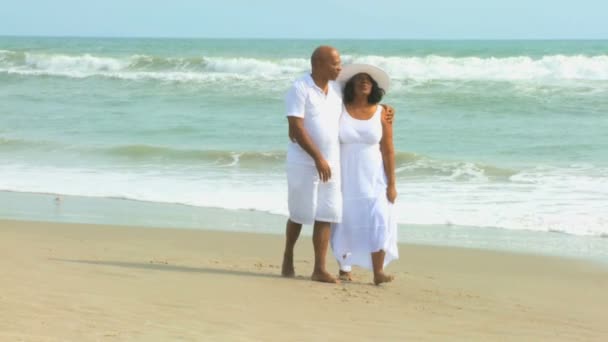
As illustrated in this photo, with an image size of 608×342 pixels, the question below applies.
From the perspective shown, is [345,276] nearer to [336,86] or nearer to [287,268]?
[287,268]

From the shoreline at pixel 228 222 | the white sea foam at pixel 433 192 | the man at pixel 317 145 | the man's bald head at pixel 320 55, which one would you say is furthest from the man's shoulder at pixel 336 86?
the white sea foam at pixel 433 192

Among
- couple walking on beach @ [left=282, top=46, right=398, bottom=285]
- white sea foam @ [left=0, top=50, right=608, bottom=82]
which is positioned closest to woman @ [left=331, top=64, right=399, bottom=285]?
couple walking on beach @ [left=282, top=46, right=398, bottom=285]

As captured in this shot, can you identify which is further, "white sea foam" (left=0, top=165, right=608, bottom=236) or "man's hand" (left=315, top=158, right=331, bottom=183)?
"white sea foam" (left=0, top=165, right=608, bottom=236)

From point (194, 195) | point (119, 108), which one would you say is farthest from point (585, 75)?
point (194, 195)

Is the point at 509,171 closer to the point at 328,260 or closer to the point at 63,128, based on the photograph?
the point at 328,260

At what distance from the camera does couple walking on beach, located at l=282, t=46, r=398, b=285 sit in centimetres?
592

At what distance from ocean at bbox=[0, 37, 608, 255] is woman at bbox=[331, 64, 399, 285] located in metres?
2.92

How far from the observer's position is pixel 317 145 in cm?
592

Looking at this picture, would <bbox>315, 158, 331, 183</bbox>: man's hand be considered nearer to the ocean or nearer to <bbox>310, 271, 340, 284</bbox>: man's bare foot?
<bbox>310, 271, 340, 284</bbox>: man's bare foot

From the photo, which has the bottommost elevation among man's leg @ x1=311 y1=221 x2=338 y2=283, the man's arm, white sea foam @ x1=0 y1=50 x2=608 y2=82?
white sea foam @ x1=0 y1=50 x2=608 y2=82

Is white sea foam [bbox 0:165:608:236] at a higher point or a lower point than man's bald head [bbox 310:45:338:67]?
lower

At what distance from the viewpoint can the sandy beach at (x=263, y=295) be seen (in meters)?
4.73

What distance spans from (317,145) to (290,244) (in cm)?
77

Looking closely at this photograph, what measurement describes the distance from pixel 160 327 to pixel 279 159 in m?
9.71
